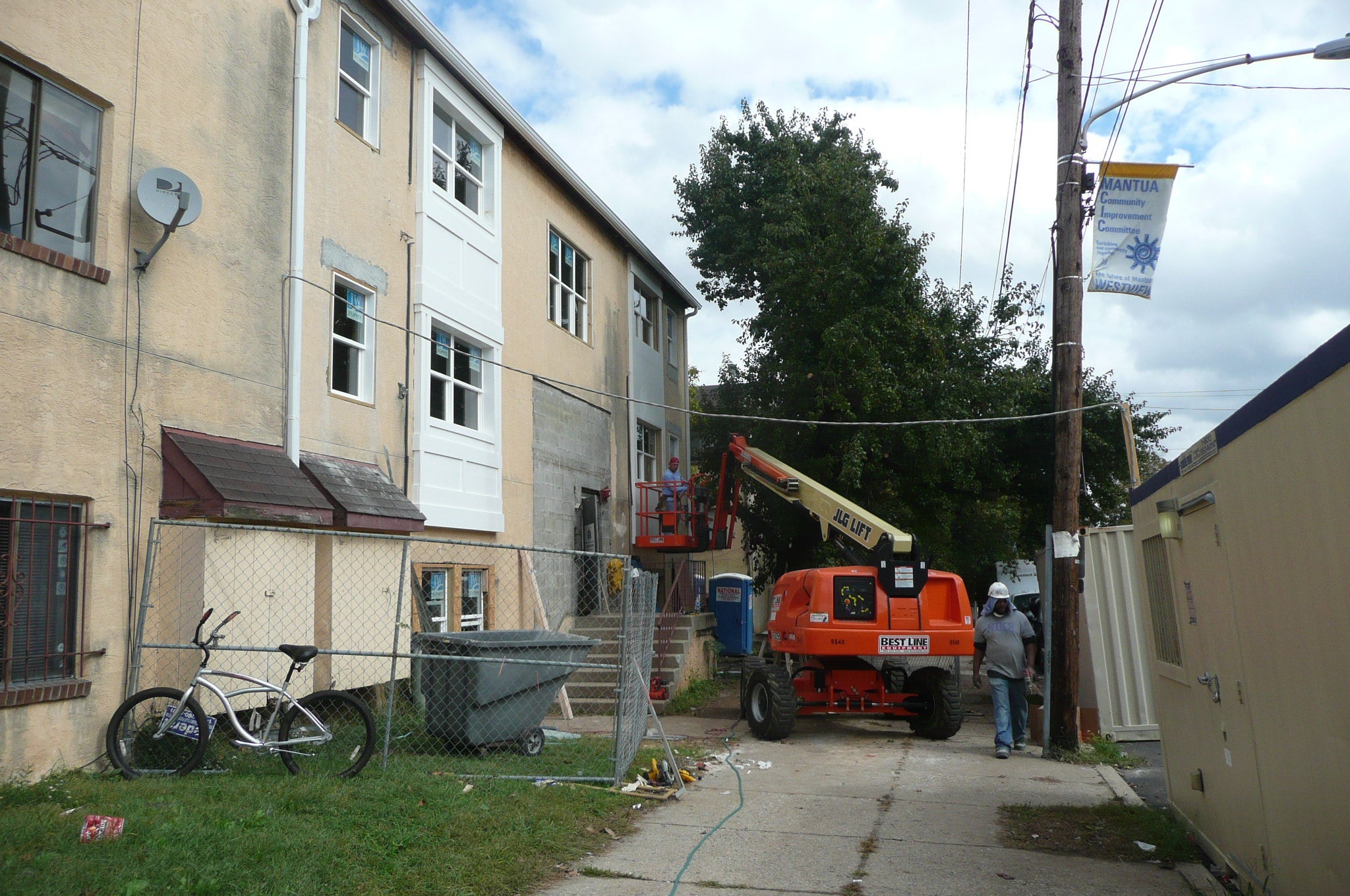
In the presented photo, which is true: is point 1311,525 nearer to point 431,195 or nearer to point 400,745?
point 400,745

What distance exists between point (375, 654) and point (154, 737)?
182 cm

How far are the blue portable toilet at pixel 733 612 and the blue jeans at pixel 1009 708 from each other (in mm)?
9639

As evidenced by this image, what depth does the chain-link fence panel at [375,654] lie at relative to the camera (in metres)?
8.30

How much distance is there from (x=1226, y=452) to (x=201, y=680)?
695 centimetres

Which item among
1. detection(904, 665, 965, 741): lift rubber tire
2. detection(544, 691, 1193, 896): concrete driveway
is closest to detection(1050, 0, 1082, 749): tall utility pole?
detection(544, 691, 1193, 896): concrete driveway

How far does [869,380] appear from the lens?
18547mm

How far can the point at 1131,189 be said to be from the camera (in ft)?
34.6

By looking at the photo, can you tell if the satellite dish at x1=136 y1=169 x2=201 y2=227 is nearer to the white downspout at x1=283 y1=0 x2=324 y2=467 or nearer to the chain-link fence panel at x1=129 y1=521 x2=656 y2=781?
the white downspout at x1=283 y1=0 x2=324 y2=467

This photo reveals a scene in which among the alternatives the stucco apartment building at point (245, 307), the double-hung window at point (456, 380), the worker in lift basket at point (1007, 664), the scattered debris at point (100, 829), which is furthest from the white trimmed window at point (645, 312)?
the scattered debris at point (100, 829)

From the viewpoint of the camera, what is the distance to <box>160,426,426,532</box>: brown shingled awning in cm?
856

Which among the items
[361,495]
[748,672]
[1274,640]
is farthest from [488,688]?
[1274,640]

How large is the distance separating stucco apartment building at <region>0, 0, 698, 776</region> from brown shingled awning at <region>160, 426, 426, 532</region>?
32 millimetres

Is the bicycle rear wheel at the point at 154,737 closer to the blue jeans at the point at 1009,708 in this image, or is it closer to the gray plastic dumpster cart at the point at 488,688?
the gray plastic dumpster cart at the point at 488,688

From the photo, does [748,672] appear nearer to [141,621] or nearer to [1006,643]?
[1006,643]
